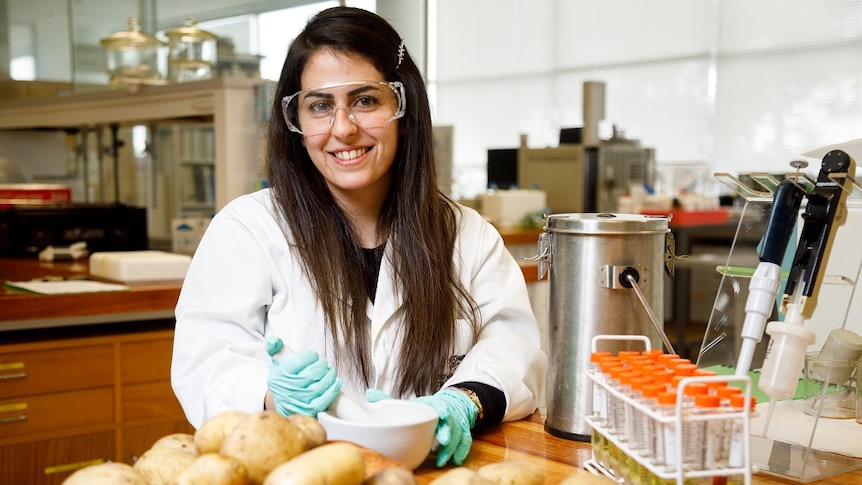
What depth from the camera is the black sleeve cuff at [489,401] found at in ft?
4.78

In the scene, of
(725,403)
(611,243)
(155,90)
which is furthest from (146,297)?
(725,403)

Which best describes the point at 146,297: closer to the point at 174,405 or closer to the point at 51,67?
the point at 174,405

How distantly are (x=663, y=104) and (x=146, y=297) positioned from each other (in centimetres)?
622

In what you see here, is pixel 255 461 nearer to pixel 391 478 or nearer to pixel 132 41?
pixel 391 478

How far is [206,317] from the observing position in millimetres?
1617

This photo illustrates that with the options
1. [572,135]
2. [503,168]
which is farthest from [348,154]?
[503,168]

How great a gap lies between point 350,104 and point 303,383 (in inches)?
27.2

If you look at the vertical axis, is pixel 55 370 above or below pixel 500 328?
below

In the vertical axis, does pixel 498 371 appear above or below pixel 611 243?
below

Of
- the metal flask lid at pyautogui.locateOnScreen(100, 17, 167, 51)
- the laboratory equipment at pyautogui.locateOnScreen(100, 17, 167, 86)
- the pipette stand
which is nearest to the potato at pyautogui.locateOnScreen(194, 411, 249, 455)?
the pipette stand

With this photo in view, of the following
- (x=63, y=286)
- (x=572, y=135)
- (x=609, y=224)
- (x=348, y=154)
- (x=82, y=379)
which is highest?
(x=572, y=135)

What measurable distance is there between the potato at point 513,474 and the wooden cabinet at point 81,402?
2203 millimetres

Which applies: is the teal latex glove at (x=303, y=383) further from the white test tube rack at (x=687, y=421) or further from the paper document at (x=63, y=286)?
the paper document at (x=63, y=286)

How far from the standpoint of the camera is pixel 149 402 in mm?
3029
